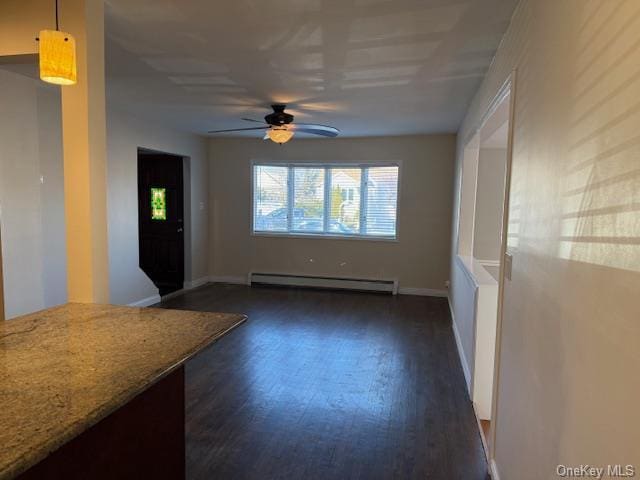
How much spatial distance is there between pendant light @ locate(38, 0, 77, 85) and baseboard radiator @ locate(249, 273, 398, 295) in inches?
208

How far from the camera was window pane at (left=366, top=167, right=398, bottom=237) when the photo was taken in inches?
251

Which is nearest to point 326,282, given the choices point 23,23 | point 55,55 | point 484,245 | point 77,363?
point 484,245

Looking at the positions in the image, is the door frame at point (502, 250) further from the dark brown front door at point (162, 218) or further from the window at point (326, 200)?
the dark brown front door at point (162, 218)

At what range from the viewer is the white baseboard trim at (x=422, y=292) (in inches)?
247

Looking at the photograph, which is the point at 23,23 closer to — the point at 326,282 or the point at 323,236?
the point at 323,236

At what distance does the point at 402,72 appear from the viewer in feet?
10.3

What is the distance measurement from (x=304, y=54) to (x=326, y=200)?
3.93 meters

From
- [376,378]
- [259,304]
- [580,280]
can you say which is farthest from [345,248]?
[580,280]

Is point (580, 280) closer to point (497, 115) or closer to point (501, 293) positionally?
point (501, 293)

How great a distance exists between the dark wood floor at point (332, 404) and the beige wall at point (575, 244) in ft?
2.31

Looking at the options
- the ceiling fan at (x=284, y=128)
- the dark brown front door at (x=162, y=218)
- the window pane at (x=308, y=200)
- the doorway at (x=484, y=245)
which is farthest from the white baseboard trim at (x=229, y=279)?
the doorway at (x=484, y=245)

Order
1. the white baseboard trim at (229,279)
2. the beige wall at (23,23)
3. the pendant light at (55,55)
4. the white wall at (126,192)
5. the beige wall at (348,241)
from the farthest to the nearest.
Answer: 1. the white baseboard trim at (229,279)
2. the beige wall at (348,241)
3. the white wall at (126,192)
4. the beige wall at (23,23)
5. the pendant light at (55,55)

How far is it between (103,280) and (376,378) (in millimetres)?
2177

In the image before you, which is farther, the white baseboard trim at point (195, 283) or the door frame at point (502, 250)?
the white baseboard trim at point (195, 283)
